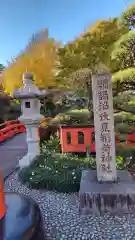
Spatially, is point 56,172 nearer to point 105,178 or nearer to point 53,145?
point 105,178

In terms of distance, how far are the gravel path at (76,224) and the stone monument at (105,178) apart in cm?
15

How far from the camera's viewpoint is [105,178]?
3.11 metres

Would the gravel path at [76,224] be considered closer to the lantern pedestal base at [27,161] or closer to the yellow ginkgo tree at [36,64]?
the lantern pedestal base at [27,161]

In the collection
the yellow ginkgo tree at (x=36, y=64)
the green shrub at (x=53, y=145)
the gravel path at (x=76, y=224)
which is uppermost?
the yellow ginkgo tree at (x=36, y=64)

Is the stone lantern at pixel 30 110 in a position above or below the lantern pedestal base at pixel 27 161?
above

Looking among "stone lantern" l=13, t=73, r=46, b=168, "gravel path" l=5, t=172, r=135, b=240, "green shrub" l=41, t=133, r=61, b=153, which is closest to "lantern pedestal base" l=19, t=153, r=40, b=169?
"stone lantern" l=13, t=73, r=46, b=168

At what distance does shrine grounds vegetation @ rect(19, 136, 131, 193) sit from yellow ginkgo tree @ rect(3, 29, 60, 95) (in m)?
5.47

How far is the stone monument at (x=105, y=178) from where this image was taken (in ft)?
9.14

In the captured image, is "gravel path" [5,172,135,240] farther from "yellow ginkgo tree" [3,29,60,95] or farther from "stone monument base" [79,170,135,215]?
"yellow ginkgo tree" [3,29,60,95]

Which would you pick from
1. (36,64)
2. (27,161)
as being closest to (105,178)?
(27,161)

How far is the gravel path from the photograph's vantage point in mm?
2373

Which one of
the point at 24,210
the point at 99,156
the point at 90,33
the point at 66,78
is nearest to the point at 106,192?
the point at 99,156

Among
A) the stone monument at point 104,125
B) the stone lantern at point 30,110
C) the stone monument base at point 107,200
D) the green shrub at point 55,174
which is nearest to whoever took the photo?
the stone monument base at point 107,200

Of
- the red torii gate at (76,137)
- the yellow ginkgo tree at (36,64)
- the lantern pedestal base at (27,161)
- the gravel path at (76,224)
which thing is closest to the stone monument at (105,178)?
the gravel path at (76,224)
